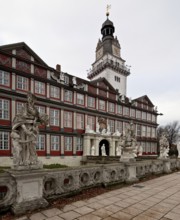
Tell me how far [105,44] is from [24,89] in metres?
26.2

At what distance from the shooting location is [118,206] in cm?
490

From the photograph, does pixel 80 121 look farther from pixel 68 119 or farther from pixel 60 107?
pixel 60 107

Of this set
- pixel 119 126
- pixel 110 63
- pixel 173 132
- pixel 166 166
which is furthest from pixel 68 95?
pixel 173 132

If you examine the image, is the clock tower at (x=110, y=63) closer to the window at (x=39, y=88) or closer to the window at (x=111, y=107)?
the window at (x=111, y=107)

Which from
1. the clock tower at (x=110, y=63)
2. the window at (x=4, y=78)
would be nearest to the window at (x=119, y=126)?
the clock tower at (x=110, y=63)

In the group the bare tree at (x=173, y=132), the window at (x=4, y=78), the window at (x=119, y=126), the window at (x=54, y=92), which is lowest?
the bare tree at (x=173, y=132)

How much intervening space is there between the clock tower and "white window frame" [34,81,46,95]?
17728 mm

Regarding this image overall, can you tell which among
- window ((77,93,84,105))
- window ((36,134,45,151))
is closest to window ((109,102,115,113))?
window ((77,93,84,105))

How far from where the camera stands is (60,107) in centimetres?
2138

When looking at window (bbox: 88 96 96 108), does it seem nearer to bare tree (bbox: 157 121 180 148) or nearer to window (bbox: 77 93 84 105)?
window (bbox: 77 93 84 105)

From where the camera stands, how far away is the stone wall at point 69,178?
14.0 feet

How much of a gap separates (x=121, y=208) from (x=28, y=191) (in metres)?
2.74

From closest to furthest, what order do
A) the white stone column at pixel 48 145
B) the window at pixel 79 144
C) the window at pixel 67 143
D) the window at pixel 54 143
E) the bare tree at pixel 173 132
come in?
the white stone column at pixel 48 145 → the window at pixel 54 143 → the window at pixel 67 143 → the window at pixel 79 144 → the bare tree at pixel 173 132

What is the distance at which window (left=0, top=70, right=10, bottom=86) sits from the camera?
17094mm
